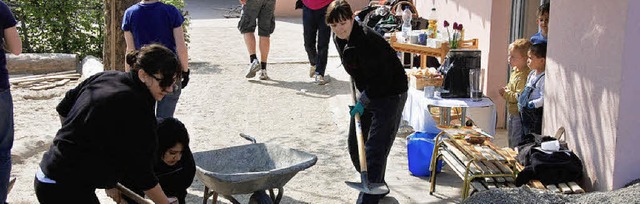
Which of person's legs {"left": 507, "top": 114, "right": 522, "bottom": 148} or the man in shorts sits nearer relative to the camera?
person's legs {"left": 507, "top": 114, "right": 522, "bottom": 148}

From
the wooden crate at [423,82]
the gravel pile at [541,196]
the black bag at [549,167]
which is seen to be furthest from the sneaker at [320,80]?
the gravel pile at [541,196]

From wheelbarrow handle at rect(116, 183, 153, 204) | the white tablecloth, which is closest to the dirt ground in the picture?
the white tablecloth

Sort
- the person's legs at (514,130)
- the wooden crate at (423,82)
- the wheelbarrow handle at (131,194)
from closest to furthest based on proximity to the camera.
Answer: the wheelbarrow handle at (131,194) < the person's legs at (514,130) < the wooden crate at (423,82)

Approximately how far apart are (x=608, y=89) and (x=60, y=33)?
941 centimetres

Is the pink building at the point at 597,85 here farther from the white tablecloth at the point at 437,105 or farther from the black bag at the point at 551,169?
the white tablecloth at the point at 437,105

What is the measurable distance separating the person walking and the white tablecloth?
3.18 meters

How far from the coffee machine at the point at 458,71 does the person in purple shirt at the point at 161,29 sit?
7.50 ft

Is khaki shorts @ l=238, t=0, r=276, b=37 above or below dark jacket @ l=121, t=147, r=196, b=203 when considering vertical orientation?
above

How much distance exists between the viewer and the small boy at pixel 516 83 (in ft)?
23.5

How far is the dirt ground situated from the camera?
710 cm

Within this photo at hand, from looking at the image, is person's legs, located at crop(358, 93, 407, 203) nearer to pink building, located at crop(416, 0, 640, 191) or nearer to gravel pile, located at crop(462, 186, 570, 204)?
gravel pile, located at crop(462, 186, 570, 204)

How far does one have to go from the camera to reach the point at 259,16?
11.9 metres

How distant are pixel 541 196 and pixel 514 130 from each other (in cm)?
170

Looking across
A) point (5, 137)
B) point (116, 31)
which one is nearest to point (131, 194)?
point (5, 137)
